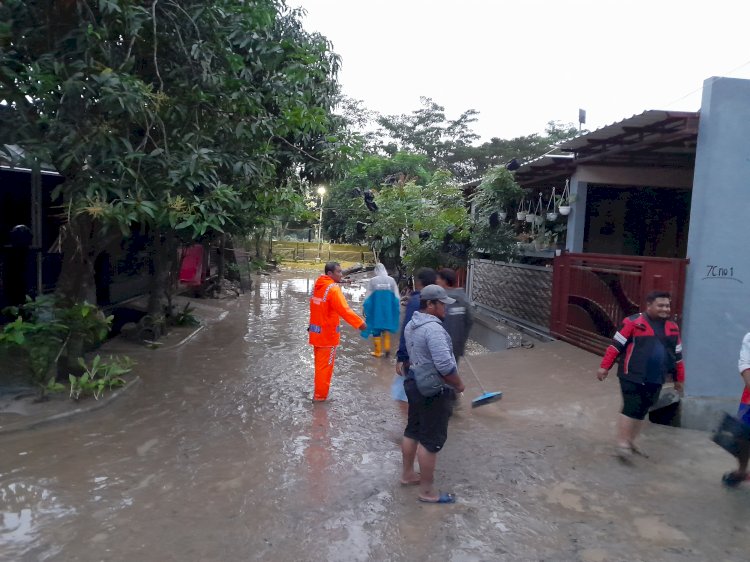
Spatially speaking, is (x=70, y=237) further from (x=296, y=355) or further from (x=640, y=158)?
(x=640, y=158)

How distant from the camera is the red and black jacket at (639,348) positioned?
5.40 meters

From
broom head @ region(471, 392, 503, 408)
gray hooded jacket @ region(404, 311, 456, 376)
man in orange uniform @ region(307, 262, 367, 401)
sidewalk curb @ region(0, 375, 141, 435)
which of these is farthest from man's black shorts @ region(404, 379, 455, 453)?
sidewalk curb @ region(0, 375, 141, 435)

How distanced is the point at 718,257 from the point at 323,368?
492cm

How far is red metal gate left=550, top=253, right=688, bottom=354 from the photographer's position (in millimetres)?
7746

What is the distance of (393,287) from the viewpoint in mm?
9172

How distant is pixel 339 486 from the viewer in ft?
16.0

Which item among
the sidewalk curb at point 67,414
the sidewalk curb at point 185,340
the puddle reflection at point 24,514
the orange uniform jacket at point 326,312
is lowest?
the sidewalk curb at point 185,340

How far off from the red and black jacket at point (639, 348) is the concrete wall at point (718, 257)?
2.21m

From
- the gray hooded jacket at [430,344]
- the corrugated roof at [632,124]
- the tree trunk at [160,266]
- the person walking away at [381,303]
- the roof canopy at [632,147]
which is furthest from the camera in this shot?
the tree trunk at [160,266]

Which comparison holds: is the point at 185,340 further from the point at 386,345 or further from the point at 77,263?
the point at 77,263

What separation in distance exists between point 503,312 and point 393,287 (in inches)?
Answer: 209

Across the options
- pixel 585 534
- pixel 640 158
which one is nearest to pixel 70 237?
pixel 585 534

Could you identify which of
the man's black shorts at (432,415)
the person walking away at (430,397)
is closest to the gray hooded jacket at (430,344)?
the person walking away at (430,397)

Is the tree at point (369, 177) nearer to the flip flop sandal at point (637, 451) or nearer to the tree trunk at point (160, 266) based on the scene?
the tree trunk at point (160, 266)
